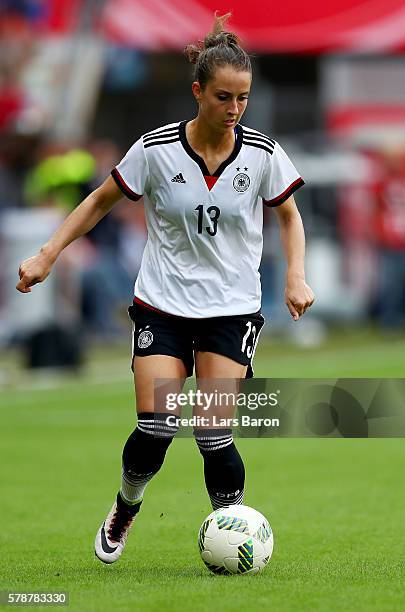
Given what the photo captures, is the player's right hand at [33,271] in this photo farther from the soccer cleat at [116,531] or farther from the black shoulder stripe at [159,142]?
the soccer cleat at [116,531]

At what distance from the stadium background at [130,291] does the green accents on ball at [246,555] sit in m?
0.13

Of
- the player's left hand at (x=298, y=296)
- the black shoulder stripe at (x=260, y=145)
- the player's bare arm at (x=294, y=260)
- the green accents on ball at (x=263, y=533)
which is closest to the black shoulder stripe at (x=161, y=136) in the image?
the black shoulder stripe at (x=260, y=145)

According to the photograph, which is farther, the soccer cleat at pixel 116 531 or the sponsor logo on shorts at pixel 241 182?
the soccer cleat at pixel 116 531

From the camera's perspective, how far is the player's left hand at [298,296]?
6.54 meters

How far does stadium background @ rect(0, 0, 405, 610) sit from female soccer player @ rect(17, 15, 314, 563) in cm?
63

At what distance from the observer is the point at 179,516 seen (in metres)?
8.54

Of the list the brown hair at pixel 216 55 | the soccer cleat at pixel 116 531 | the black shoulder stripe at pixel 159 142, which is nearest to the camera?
the brown hair at pixel 216 55

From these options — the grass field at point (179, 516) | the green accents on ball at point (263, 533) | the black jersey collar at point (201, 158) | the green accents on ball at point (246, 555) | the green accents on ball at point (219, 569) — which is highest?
the black jersey collar at point (201, 158)

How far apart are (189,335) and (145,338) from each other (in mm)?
213

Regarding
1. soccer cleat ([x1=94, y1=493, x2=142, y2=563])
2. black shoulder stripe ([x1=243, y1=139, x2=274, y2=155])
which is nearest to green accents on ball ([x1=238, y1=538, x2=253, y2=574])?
soccer cleat ([x1=94, y1=493, x2=142, y2=563])

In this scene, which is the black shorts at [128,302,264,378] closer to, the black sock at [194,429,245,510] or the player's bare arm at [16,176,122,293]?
the black sock at [194,429,245,510]

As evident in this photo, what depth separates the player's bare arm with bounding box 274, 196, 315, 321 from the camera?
655cm

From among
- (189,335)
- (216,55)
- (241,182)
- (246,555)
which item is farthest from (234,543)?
(216,55)

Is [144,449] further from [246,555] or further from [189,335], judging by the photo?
[246,555]
